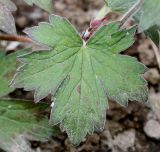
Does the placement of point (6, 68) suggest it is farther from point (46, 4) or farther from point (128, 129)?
point (128, 129)

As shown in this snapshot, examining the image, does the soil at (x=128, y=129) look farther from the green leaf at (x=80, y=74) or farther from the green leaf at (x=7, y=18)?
the green leaf at (x=7, y=18)

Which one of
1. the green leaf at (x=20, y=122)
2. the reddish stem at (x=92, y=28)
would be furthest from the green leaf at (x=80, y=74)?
the green leaf at (x=20, y=122)

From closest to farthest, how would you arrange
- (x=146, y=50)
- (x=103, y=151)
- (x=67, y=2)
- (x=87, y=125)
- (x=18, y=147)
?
(x=87, y=125)
(x=18, y=147)
(x=103, y=151)
(x=146, y=50)
(x=67, y=2)

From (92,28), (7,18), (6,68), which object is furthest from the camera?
(6,68)

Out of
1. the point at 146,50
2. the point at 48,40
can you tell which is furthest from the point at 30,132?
the point at 146,50

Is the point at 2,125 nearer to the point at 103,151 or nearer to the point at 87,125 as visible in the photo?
the point at 87,125

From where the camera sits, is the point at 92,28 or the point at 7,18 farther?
the point at 92,28

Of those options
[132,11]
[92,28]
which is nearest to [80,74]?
[92,28]
